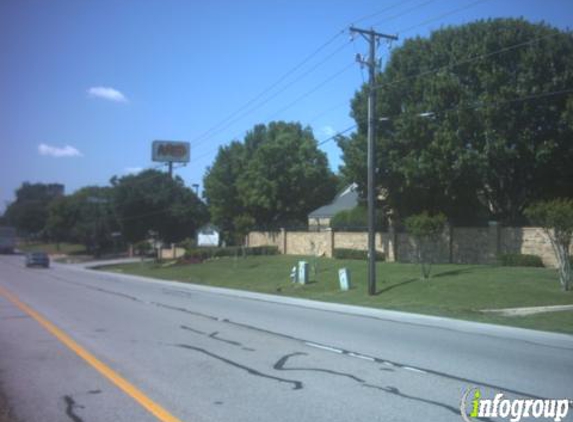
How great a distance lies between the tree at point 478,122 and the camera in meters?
30.9

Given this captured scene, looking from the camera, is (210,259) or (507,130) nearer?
(507,130)

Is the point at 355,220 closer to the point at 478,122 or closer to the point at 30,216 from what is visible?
the point at 478,122

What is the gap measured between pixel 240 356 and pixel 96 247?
75.4 m

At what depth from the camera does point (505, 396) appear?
8.02 meters

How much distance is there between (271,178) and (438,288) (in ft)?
115

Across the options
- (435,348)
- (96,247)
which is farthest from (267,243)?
(435,348)

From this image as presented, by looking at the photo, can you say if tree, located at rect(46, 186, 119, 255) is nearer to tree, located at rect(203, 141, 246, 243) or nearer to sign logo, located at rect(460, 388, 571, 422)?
tree, located at rect(203, 141, 246, 243)

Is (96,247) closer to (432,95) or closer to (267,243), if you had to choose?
(267,243)

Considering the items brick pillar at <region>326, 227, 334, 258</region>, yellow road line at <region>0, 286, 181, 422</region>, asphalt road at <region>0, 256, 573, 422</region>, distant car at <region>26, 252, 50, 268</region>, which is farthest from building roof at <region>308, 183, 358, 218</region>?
yellow road line at <region>0, 286, 181, 422</region>

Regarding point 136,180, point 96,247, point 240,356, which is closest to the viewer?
point 240,356

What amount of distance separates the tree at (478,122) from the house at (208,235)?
152 feet

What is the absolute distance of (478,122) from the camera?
3144cm

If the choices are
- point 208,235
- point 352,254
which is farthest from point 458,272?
point 208,235

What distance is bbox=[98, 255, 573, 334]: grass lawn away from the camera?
19.5 metres
